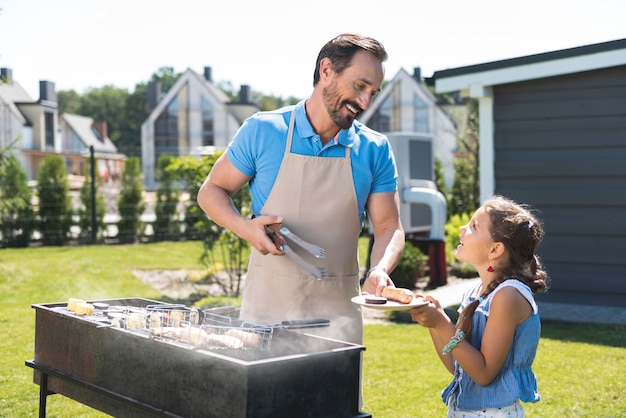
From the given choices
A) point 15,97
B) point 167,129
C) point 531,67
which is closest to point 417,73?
point 167,129

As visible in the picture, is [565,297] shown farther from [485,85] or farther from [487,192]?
[485,85]

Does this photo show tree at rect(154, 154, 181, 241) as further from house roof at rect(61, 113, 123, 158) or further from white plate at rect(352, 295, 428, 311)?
house roof at rect(61, 113, 123, 158)

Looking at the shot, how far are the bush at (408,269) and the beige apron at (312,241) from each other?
657cm

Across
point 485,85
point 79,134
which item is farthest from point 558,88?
point 79,134

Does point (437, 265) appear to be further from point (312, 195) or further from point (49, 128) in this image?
point (49, 128)

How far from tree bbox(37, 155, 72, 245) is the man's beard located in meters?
12.3

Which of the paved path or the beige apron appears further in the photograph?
the paved path

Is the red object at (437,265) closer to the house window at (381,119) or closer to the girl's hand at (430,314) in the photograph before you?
the girl's hand at (430,314)

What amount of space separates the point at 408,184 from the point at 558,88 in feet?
8.99

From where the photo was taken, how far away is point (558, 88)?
28.1ft

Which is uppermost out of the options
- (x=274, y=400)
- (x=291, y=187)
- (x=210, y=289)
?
(x=291, y=187)

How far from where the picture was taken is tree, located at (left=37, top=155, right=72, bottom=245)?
1417cm

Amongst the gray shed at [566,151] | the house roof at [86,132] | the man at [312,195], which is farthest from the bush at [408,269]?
the house roof at [86,132]

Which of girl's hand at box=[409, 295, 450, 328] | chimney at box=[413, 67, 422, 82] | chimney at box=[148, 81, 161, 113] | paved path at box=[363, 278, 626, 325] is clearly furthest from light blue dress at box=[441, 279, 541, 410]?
chimney at box=[148, 81, 161, 113]
